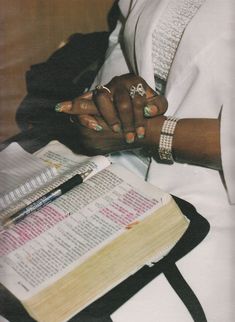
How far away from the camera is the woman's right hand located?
831 mm

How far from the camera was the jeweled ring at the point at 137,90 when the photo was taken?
843 mm

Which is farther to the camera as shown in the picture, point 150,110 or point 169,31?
point 169,31

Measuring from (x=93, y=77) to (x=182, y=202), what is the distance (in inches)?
23.5

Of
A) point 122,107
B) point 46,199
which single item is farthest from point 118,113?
point 46,199

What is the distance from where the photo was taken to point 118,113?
0.83m

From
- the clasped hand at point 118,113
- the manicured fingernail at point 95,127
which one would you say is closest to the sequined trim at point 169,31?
the clasped hand at point 118,113

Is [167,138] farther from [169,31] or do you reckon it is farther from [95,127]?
[169,31]

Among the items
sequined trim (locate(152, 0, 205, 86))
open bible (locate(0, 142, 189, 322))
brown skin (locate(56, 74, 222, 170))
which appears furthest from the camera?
sequined trim (locate(152, 0, 205, 86))

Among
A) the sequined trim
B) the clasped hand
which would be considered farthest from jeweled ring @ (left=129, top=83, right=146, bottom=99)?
the sequined trim

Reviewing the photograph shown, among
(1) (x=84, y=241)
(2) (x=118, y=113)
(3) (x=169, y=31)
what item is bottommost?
(1) (x=84, y=241)

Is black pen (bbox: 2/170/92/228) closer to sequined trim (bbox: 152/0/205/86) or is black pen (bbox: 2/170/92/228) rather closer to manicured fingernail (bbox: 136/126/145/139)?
manicured fingernail (bbox: 136/126/145/139)

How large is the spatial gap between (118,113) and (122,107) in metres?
0.02

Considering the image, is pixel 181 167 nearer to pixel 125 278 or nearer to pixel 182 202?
pixel 182 202

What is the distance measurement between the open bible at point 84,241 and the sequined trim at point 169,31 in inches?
14.0
